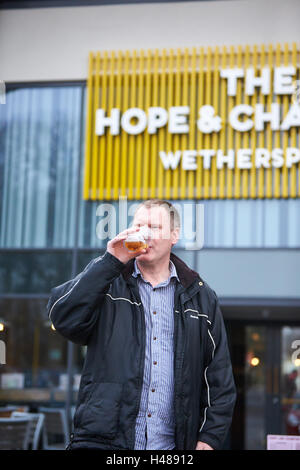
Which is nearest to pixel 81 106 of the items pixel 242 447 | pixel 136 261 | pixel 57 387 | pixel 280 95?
pixel 280 95

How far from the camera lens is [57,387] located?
30.2 feet

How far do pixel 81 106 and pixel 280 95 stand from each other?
265cm

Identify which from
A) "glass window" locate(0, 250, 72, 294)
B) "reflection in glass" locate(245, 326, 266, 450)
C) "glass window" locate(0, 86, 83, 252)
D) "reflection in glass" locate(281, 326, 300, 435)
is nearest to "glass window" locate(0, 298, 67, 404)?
"glass window" locate(0, 250, 72, 294)

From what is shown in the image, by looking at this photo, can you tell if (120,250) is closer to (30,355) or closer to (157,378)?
(157,378)

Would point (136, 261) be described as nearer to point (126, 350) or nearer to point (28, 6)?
point (126, 350)

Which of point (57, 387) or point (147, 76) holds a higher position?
point (147, 76)

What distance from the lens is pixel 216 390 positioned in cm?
284

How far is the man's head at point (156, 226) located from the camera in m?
2.84

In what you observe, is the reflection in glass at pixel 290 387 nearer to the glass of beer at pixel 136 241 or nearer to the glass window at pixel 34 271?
the glass window at pixel 34 271

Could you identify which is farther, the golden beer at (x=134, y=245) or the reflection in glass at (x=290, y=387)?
the reflection in glass at (x=290, y=387)

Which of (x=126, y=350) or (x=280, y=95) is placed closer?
(x=126, y=350)

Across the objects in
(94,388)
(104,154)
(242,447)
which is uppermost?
(104,154)

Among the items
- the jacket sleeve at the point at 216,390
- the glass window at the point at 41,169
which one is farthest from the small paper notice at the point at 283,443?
the glass window at the point at 41,169

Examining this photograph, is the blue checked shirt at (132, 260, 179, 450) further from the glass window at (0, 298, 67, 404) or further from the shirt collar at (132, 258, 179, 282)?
the glass window at (0, 298, 67, 404)
